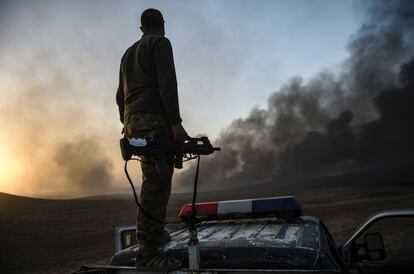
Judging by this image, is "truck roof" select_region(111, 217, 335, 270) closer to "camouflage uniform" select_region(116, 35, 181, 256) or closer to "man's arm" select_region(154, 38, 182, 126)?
"camouflage uniform" select_region(116, 35, 181, 256)

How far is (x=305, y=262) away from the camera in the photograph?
2.45m

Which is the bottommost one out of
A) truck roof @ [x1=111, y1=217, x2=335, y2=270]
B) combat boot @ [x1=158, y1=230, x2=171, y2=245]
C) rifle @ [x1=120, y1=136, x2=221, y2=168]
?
truck roof @ [x1=111, y1=217, x2=335, y2=270]

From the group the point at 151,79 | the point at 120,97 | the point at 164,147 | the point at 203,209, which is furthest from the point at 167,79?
the point at 203,209

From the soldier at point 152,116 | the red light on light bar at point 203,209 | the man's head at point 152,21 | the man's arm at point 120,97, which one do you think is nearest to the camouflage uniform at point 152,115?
the soldier at point 152,116

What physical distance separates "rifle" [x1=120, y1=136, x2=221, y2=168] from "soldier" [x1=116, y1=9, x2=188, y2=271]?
52 mm

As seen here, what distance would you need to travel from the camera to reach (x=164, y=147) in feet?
10.1

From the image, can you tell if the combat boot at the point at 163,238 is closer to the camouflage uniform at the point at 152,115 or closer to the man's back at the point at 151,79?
the camouflage uniform at the point at 152,115

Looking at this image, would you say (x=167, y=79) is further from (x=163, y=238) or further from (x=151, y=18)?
(x=163, y=238)

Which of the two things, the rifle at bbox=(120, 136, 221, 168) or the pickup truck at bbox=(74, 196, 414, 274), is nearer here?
the pickup truck at bbox=(74, 196, 414, 274)

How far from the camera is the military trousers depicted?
305 cm

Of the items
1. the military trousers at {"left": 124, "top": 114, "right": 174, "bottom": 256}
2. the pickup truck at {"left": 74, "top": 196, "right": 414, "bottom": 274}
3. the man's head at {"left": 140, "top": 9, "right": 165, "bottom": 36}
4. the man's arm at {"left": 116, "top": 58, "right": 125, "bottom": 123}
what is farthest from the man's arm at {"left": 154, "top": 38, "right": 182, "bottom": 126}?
the pickup truck at {"left": 74, "top": 196, "right": 414, "bottom": 274}

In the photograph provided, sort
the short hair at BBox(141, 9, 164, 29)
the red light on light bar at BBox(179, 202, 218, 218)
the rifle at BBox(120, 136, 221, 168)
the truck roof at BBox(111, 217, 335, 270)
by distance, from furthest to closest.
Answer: the red light on light bar at BBox(179, 202, 218, 218), the short hair at BBox(141, 9, 164, 29), the rifle at BBox(120, 136, 221, 168), the truck roof at BBox(111, 217, 335, 270)

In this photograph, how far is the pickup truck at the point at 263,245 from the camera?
2.50 m

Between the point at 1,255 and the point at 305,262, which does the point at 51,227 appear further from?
the point at 305,262
